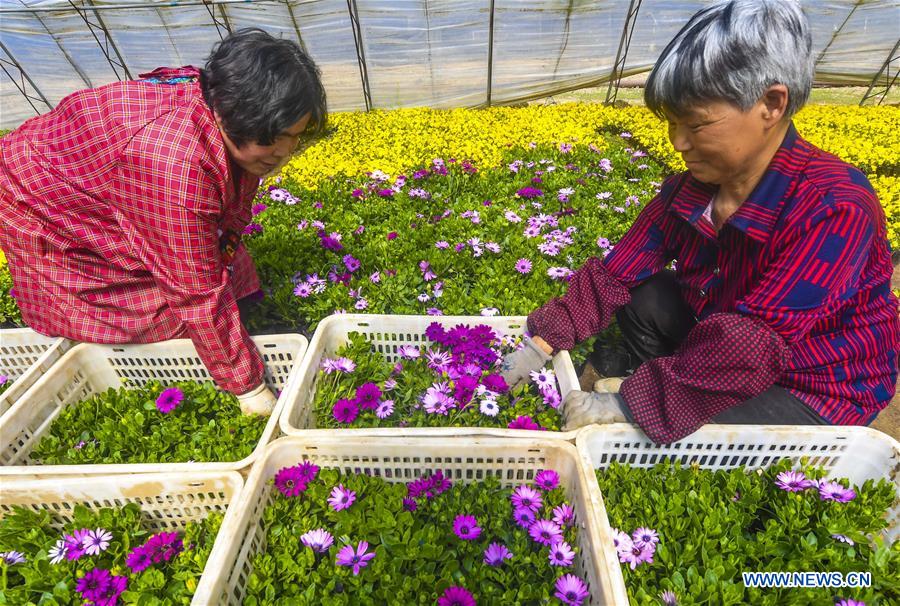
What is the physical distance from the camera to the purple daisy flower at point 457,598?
4.54 feet

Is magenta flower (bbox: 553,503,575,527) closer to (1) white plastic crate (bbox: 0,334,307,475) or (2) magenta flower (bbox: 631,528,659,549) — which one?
(2) magenta flower (bbox: 631,528,659,549)

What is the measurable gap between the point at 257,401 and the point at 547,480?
49.1 inches

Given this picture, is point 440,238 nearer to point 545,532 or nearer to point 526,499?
point 526,499

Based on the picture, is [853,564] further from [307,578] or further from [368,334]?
[368,334]

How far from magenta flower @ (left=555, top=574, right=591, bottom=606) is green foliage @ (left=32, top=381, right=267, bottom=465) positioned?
1250 millimetres

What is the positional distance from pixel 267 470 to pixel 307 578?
14.5 inches

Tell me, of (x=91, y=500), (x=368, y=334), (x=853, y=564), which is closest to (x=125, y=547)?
(x=91, y=500)

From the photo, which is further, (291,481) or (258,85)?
(291,481)

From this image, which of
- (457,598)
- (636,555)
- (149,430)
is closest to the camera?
(457,598)

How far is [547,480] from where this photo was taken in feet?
5.52

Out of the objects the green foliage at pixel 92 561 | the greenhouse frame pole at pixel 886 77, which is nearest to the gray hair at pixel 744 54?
the green foliage at pixel 92 561

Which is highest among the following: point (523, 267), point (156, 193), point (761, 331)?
point (156, 193)

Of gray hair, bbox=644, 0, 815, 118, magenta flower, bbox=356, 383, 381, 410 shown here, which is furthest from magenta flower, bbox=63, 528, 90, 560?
gray hair, bbox=644, 0, 815, 118

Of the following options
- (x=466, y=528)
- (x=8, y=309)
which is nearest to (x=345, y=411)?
(x=466, y=528)
